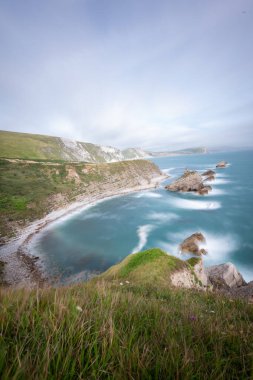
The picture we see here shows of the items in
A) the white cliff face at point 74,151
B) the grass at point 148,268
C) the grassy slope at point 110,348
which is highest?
the white cliff face at point 74,151

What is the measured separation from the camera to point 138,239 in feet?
111

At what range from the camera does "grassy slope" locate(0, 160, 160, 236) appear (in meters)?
39.3

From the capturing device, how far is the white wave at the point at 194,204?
50844 mm

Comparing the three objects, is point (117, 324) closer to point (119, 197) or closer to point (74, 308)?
point (74, 308)

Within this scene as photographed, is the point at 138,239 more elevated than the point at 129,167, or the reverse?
the point at 129,167

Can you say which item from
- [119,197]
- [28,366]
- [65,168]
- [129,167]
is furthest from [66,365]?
[129,167]

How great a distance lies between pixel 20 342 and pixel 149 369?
37.9 inches

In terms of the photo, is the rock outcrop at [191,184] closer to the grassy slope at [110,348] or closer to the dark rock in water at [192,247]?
the dark rock in water at [192,247]

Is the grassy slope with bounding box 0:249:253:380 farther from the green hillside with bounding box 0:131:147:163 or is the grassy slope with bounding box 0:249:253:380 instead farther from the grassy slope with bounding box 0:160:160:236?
the green hillside with bounding box 0:131:147:163

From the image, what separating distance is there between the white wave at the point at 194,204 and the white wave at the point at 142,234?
17.6m

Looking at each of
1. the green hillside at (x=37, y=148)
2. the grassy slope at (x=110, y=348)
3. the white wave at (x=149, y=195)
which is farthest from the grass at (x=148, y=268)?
the green hillside at (x=37, y=148)

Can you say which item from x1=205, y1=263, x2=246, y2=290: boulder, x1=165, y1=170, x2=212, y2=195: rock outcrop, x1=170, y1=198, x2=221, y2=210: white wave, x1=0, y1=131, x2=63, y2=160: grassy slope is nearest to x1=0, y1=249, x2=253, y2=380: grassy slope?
x1=205, y1=263, x2=246, y2=290: boulder

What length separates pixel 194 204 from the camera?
54.6 m

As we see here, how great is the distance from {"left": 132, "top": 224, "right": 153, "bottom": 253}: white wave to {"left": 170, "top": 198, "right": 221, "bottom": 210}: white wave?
1761cm
